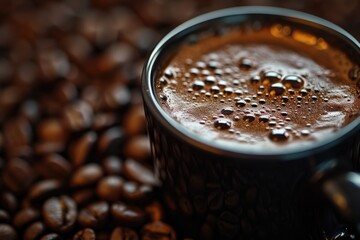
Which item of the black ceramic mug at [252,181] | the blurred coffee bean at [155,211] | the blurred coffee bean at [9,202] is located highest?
the black ceramic mug at [252,181]

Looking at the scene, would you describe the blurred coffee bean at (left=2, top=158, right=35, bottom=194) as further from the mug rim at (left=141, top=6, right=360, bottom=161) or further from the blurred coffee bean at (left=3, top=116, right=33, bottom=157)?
the mug rim at (left=141, top=6, right=360, bottom=161)

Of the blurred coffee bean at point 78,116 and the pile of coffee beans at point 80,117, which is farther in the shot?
the blurred coffee bean at point 78,116

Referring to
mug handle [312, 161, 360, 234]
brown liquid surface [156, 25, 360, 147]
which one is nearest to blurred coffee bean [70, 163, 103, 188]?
brown liquid surface [156, 25, 360, 147]

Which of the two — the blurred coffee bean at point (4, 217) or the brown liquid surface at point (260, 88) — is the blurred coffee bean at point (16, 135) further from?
the brown liquid surface at point (260, 88)

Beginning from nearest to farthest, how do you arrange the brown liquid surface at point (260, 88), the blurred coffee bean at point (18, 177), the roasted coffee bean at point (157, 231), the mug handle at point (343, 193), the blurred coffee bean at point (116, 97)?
the mug handle at point (343, 193) < the brown liquid surface at point (260, 88) < the roasted coffee bean at point (157, 231) < the blurred coffee bean at point (18, 177) < the blurred coffee bean at point (116, 97)

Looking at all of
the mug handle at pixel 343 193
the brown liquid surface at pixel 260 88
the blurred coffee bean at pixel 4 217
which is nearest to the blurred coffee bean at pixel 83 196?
the blurred coffee bean at pixel 4 217

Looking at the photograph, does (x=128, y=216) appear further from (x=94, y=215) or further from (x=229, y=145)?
(x=229, y=145)
